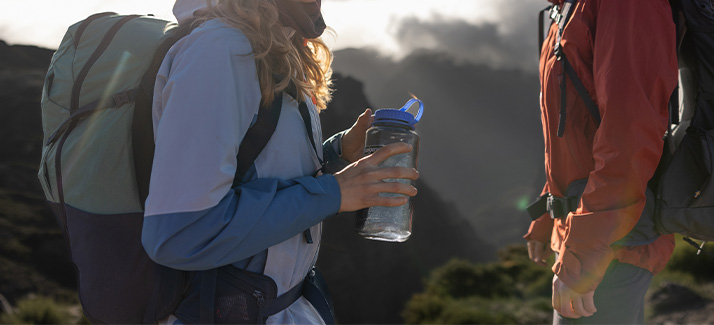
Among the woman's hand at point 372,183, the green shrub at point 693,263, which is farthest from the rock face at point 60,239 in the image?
the woman's hand at point 372,183

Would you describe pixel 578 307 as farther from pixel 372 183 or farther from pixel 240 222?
pixel 240 222

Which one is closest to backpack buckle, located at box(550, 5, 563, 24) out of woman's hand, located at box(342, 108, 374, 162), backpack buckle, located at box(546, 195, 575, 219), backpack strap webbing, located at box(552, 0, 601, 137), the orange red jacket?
backpack strap webbing, located at box(552, 0, 601, 137)

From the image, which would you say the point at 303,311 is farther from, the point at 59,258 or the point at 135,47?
the point at 59,258

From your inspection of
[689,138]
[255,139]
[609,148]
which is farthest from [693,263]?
[255,139]

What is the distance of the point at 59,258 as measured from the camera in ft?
24.8

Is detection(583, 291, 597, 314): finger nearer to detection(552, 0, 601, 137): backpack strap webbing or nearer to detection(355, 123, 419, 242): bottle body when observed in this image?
detection(552, 0, 601, 137): backpack strap webbing

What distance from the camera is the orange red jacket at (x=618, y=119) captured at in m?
1.56

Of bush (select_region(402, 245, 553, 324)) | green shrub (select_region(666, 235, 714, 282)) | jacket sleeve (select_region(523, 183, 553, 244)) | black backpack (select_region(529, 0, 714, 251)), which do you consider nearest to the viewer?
black backpack (select_region(529, 0, 714, 251))

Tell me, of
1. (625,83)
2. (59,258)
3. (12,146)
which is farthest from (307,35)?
(12,146)

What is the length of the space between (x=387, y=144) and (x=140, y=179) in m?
0.62

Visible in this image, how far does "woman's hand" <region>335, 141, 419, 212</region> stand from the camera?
1166 millimetres

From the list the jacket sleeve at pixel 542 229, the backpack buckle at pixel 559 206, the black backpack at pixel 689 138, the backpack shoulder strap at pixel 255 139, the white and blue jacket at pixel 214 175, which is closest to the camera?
the white and blue jacket at pixel 214 175

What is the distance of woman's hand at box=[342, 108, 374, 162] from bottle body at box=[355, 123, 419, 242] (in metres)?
0.36

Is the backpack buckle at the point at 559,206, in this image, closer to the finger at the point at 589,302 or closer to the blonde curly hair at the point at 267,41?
the finger at the point at 589,302
